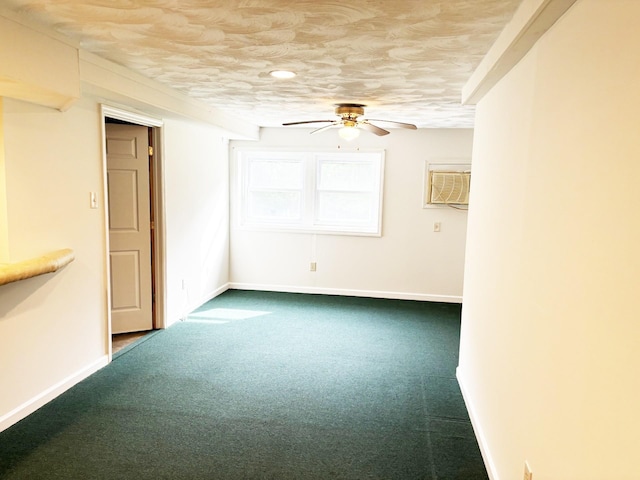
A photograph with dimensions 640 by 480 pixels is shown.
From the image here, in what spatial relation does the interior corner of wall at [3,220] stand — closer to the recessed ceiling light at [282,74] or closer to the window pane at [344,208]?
the recessed ceiling light at [282,74]

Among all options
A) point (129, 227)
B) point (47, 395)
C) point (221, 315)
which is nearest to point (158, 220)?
point (129, 227)

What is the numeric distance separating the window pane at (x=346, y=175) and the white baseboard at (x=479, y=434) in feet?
10.2

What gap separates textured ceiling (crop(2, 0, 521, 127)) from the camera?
188cm

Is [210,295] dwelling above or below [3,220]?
below

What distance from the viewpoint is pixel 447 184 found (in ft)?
18.4

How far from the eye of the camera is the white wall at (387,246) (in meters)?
5.67

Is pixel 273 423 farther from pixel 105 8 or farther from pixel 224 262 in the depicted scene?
pixel 224 262

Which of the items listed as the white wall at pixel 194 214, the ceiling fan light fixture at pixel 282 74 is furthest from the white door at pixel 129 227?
the ceiling fan light fixture at pixel 282 74

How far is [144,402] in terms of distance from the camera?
9.87 feet

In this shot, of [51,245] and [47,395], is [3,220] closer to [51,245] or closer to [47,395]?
[51,245]

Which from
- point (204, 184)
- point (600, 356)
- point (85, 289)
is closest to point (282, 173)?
point (204, 184)

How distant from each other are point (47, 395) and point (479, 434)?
282 centimetres

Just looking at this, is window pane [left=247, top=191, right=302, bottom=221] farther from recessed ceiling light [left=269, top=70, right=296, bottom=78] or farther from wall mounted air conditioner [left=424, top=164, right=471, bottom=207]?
recessed ceiling light [left=269, top=70, right=296, bottom=78]

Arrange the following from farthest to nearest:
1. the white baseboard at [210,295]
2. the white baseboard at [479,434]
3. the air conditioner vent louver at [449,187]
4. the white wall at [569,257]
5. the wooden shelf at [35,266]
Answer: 1. the air conditioner vent louver at [449,187]
2. the white baseboard at [210,295]
3. the wooden shelf at [35,266]
4. the white baseboard at [479,434]
5. the white wall at [569,257]
